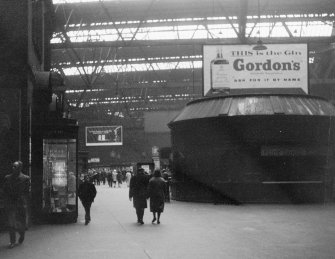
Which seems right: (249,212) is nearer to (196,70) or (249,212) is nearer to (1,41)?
(1,41)

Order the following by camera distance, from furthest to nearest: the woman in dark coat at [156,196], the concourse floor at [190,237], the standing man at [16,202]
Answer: the woman in dark coat at [156,196] → the standing man at [16,202] → the concourse floor at [190,237]

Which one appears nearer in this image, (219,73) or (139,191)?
(139,191)

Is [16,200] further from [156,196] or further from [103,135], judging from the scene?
[103,135]

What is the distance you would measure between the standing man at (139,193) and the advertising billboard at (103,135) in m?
24.8

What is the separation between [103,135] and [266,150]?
19528 mm

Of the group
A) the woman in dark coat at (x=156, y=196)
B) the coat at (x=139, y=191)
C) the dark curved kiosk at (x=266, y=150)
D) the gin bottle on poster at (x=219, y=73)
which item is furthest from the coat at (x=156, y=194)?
the gin bottle on poster at (x=219, y=73)

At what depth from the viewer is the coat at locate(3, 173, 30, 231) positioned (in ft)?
38.4

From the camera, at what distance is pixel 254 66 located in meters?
27.3

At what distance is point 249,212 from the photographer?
64.3 ft

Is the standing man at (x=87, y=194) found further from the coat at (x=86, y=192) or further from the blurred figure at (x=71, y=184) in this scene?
the blurred figure at (x=71, y=184)

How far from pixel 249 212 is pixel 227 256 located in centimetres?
987

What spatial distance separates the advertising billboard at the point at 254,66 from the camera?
2711 centimetres

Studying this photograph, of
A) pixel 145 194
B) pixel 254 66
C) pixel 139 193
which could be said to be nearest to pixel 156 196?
pixel 145 194

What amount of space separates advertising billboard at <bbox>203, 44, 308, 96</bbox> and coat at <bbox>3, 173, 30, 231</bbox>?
16.4 m
